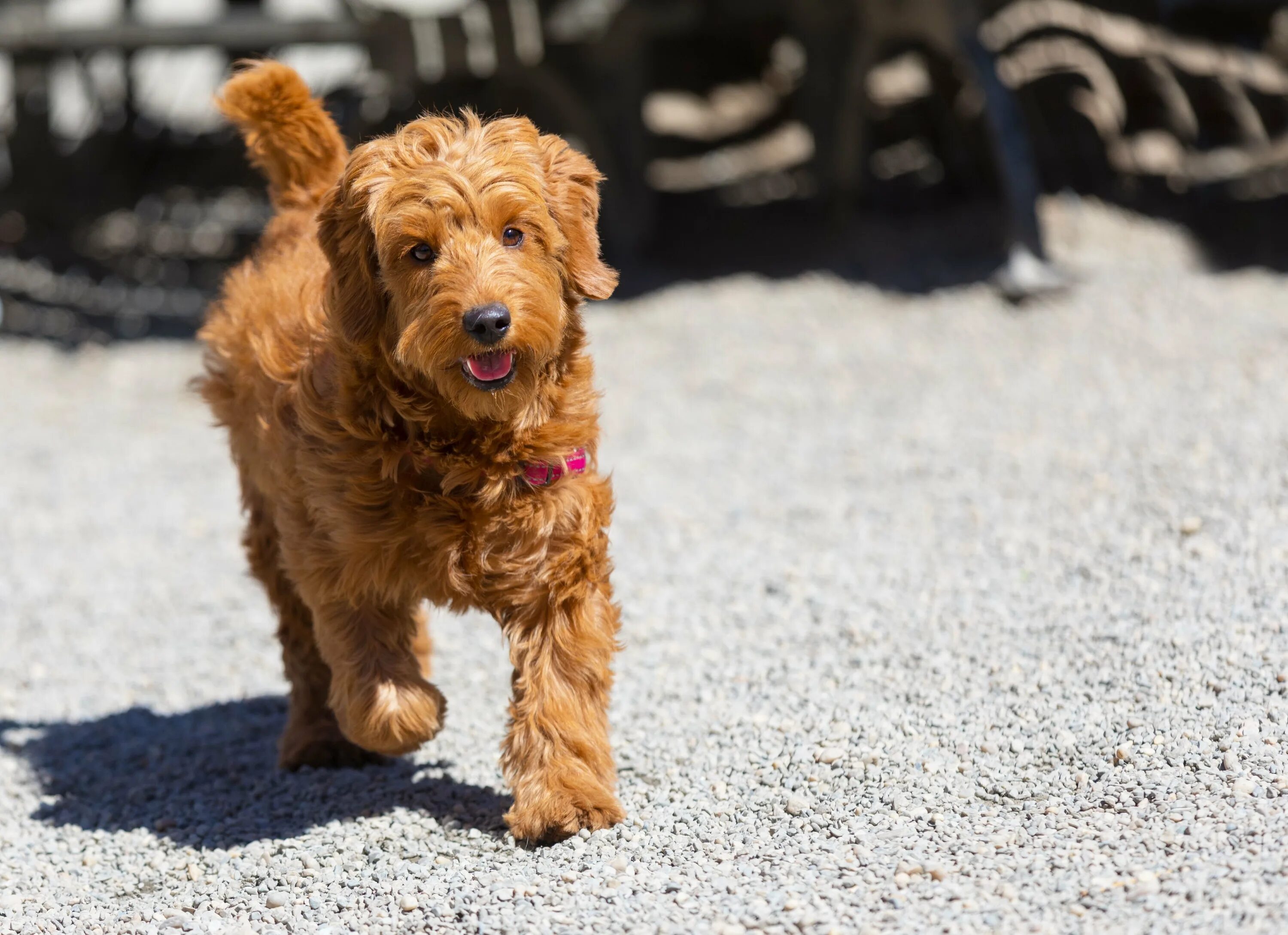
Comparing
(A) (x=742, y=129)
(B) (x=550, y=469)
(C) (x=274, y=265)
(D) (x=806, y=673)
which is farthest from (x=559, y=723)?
(A) (x=742, y=129)

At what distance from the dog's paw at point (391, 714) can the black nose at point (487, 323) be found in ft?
3.39

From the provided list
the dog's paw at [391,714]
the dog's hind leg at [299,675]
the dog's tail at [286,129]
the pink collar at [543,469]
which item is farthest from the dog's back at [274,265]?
the dog's paw at [391,714]

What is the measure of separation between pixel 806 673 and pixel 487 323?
203 centimetres

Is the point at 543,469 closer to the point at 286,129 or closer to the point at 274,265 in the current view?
the point at 274,265

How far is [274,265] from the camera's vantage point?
4.77 m

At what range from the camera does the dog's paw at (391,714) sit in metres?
4.01

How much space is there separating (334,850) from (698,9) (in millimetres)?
9031

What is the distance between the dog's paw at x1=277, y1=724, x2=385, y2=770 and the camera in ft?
15.8

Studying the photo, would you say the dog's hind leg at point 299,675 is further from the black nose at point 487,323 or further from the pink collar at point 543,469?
the black nose at point 487,323

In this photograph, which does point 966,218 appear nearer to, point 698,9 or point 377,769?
point 698,9

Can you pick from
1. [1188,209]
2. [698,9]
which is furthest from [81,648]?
[1188,209]

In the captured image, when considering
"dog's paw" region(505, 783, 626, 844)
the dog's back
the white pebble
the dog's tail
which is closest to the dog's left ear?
the dog's back

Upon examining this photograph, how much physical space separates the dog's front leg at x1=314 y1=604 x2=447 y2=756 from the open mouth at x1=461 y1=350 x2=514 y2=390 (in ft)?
2.71

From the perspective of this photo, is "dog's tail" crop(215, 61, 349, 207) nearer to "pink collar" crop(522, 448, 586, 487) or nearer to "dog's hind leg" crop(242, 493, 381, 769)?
"dog's hind leg" crop(242, 493, 381, 769)
